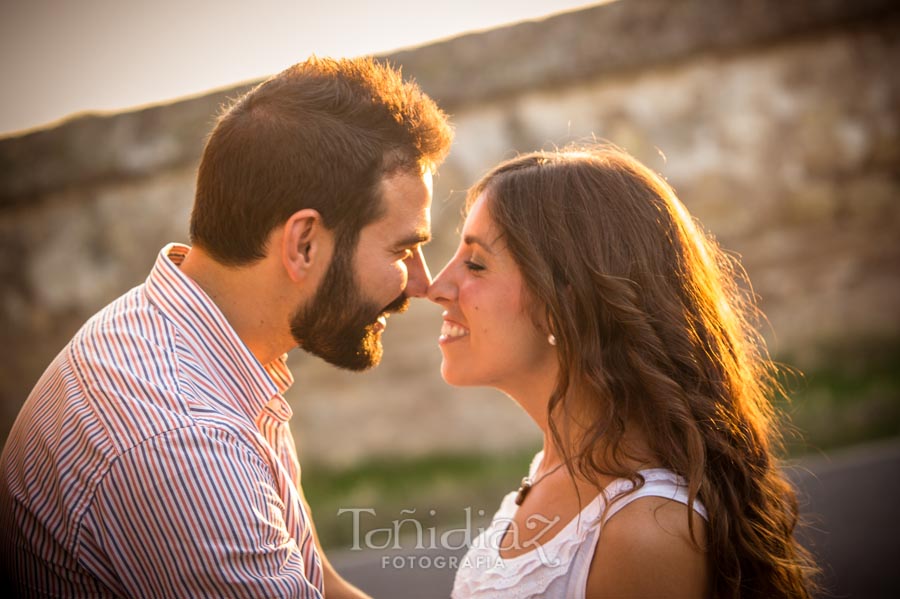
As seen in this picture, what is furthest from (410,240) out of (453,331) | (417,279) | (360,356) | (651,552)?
(651,552)

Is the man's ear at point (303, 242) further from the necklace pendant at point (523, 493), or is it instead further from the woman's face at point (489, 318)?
the necklace pendant at point (523, 493)

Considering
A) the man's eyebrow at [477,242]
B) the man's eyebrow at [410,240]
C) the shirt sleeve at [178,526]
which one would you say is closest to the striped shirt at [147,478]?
the shirt sleeve at [178,526]

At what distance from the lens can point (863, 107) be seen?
632 cm

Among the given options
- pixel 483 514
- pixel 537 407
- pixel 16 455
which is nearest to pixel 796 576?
pixel 537 407

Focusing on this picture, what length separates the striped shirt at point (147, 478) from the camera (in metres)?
2.00

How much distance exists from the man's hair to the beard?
0.12 meters

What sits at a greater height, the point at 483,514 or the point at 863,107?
the point at 863,107

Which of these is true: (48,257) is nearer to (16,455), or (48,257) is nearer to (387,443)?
(387,443)

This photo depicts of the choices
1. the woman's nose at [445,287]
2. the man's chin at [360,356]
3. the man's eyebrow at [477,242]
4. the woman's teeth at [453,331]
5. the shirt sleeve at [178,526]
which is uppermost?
the man's eyebrow at [477,242]

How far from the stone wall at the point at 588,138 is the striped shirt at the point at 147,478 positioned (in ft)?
11.0

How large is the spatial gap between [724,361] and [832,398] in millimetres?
4183

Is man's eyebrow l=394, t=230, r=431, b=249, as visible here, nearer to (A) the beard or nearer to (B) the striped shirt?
(A) the beard

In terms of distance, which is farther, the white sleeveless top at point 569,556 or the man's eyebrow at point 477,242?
the man's eyebrow at point 477,242

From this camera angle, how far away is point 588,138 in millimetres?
5215
